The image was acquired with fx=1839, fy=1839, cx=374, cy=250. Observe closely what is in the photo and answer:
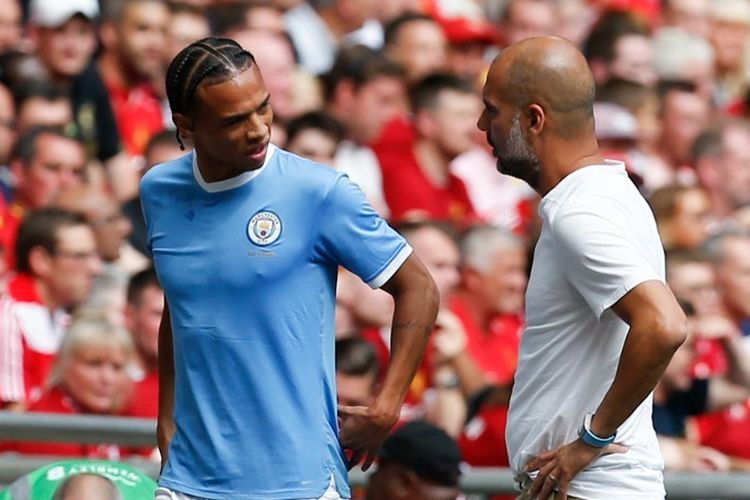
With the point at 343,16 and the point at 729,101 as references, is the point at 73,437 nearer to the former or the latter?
the point at 343,16

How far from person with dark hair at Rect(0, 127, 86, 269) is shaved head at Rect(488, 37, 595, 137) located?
16.2 feet

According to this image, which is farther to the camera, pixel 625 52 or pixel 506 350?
pixel 625 52

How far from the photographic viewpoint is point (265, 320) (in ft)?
14.8

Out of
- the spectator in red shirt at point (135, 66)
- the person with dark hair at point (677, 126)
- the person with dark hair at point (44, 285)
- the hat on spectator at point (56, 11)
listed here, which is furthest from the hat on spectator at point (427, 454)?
the person with dark hair at point (677, 126)

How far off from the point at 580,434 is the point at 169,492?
1.04m

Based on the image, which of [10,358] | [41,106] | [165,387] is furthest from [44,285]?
[165,387]

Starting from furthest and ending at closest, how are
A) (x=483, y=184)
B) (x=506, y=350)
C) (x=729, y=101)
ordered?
(x=729, y=101) < (x=483, y=184) < (x=506, y=350)

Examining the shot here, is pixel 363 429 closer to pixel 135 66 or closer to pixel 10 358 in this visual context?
pixel 10 358

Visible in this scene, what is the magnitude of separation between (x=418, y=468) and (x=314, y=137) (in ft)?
11.7

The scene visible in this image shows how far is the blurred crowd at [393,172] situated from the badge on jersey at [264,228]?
2.62m

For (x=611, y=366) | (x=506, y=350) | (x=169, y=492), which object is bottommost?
(x=506, y=350)

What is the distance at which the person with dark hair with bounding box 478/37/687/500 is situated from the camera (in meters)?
4.30

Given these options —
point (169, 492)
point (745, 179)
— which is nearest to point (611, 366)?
point (169, 492)

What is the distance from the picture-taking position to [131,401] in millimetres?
7547
